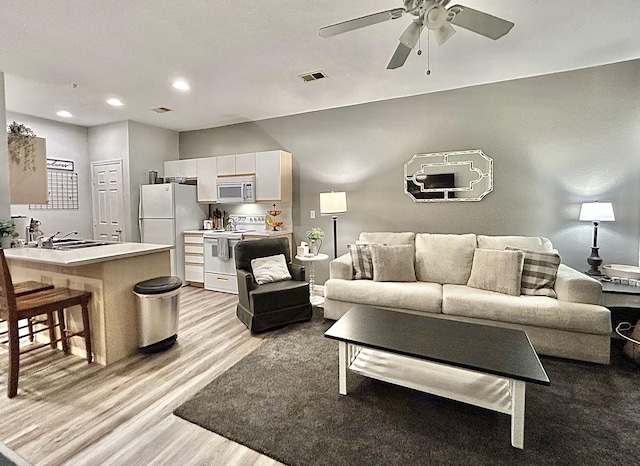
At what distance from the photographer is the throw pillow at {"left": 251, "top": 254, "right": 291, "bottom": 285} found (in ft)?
11.8

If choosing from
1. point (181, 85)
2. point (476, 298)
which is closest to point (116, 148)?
point (181, 85)

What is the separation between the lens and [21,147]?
3.43 m

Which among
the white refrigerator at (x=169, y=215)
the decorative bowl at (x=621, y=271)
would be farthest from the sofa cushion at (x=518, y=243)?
the white refrigerator at (x=169, y=215)

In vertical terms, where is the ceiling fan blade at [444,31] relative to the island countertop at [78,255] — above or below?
above

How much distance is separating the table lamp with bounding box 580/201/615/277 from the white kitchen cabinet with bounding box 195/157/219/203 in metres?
4.76

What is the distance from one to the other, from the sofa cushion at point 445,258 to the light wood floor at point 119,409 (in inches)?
77.4

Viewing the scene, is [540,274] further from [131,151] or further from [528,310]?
[131,151]

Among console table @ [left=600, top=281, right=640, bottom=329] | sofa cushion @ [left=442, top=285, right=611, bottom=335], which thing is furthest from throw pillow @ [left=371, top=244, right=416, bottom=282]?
console table @ [left=600, top=281, right=640, bottom=329]

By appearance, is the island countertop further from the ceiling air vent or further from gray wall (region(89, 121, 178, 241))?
gray wall (region(89, 121, 178, 241))

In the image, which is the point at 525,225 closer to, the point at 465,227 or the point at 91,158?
the point at 465,227

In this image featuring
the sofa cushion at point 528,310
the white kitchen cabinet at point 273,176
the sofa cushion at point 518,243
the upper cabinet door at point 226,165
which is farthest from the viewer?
the upper cabinet door at point 226,165

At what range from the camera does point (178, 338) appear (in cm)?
317

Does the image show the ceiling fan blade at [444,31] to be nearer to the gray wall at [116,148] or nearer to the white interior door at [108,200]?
the gray wall at [116,148]

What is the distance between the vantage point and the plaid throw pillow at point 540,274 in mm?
2955
